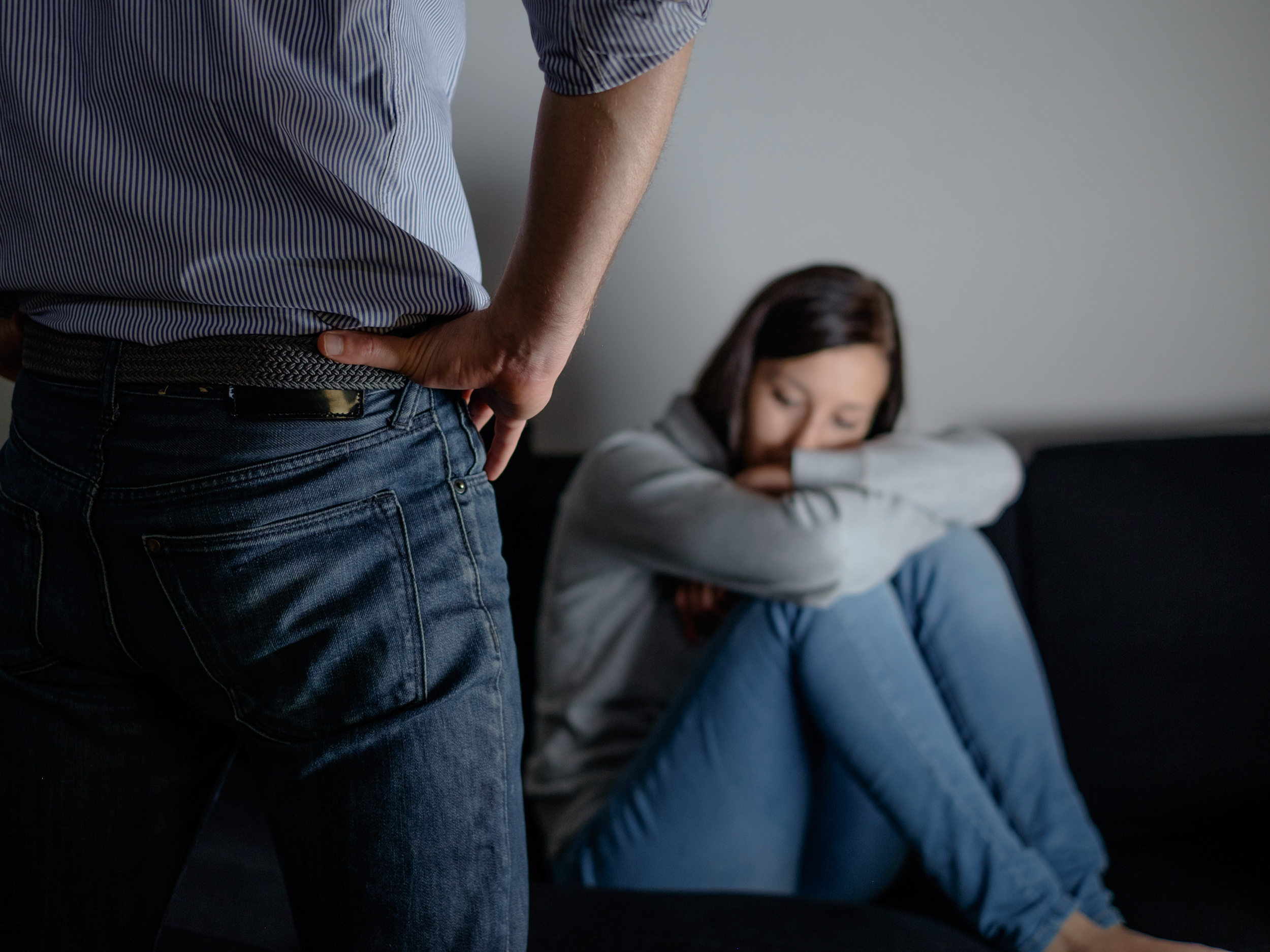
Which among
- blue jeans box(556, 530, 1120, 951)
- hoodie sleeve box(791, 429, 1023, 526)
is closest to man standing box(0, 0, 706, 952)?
blue jeans box(556, 530, 1120, 951)

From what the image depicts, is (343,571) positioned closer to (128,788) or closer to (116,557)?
(116,557)

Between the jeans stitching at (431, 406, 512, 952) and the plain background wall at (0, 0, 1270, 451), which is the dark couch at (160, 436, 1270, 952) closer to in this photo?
the plain background wall at (0, 0, 1270, 451)

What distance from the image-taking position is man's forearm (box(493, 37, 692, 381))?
0.41 meters

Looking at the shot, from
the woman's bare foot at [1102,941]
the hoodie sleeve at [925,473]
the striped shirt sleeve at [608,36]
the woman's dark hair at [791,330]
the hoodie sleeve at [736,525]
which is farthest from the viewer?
the woman's dark hair at [791,330]

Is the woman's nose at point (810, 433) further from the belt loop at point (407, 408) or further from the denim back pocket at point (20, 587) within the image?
the denim back pocket at point (20, 587)

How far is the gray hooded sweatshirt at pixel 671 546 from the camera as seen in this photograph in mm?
1031

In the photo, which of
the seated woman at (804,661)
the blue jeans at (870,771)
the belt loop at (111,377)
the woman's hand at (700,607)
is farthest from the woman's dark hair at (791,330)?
the belt loop at (111,377)

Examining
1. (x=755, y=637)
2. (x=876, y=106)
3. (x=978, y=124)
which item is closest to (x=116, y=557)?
(x=755, y=637)

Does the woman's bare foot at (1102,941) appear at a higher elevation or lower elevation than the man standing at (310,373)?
lower

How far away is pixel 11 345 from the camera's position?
1.95ft

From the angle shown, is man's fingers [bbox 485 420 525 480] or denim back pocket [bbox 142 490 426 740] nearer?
denim back pocket [bbox 142 490 426 740]

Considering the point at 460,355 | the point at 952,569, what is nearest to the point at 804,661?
the point at 952,569

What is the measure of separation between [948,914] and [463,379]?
959 mm

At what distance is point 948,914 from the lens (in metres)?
1.04
